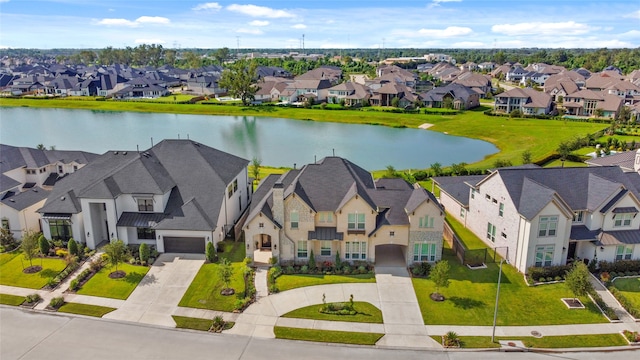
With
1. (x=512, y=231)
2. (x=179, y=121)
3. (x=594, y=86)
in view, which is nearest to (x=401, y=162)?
(x=512, y=231)

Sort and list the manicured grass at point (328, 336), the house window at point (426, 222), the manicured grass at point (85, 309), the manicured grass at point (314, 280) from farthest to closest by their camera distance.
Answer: the house window at point (426, 222)
the manicured grass at point (314, 280)
the manicured grass at point (85, 309)
the manicured grass at point (328, 336)

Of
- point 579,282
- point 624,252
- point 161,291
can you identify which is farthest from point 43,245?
point 624,252

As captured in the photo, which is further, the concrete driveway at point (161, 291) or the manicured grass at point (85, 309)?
the manicured grass at point (85, 309)

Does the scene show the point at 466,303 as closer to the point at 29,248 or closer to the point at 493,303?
the point at 493,303

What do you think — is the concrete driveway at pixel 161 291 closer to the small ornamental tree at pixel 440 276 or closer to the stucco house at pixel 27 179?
the stucco house at pixel 27 179

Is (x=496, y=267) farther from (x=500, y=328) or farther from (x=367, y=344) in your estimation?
(x=367, y=344)

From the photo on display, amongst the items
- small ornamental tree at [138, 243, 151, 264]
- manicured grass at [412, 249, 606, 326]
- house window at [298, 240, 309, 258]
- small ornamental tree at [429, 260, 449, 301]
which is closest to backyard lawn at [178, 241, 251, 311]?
house window at [298, 240, 309, 258]

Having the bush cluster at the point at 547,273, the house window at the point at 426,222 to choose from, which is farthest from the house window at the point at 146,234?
the bush cluster at the point at 547,273
